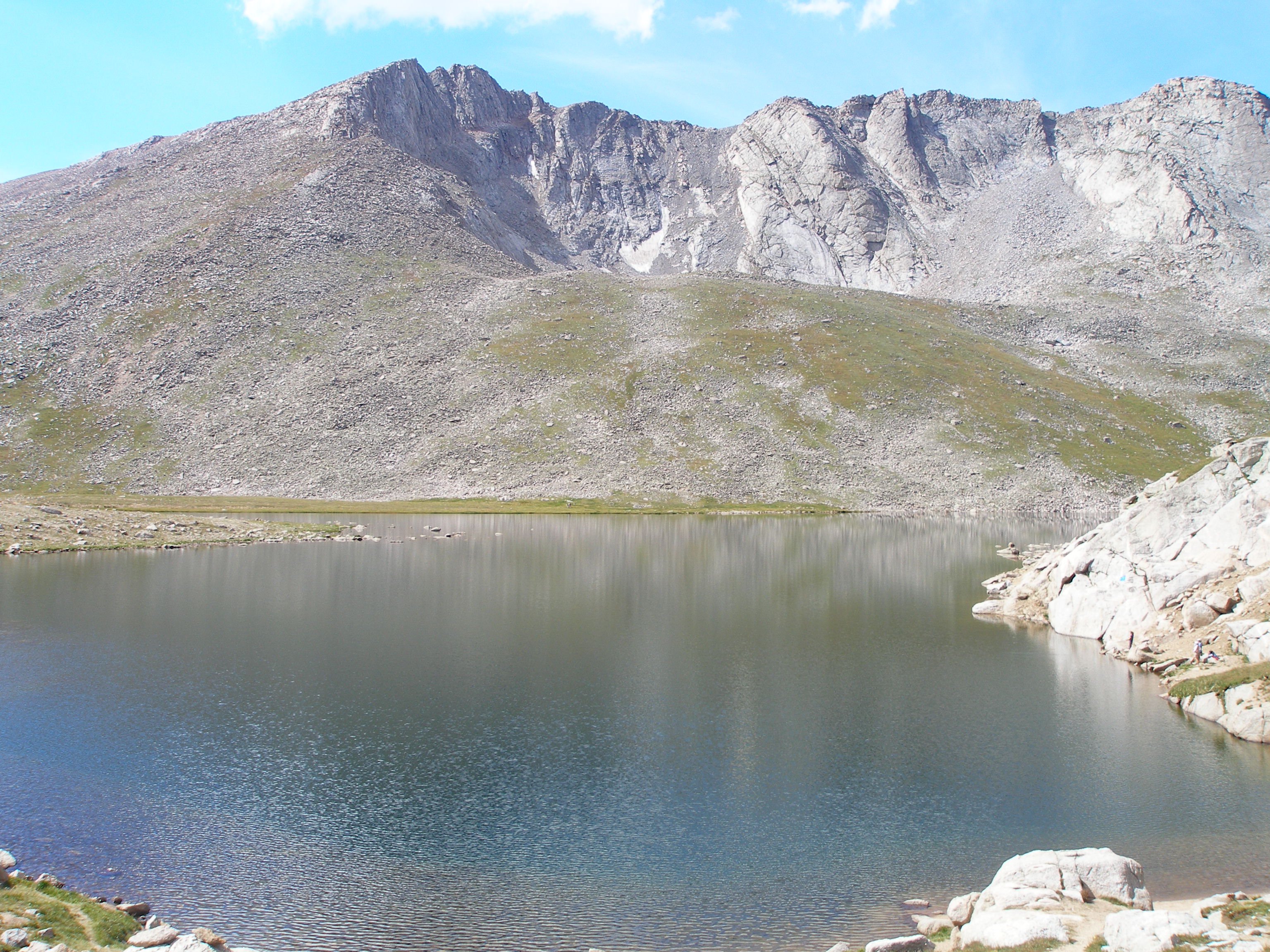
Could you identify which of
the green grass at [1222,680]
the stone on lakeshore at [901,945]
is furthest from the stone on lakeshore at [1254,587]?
the stone on lakeshore at [901,945]

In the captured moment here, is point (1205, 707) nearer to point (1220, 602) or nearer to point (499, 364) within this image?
point (1220, 602)

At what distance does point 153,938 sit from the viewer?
47.2 ft

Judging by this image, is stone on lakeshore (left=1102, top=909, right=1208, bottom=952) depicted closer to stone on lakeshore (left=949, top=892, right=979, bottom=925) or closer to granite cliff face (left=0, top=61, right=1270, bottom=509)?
stone on lakeshore (left=949, top=892, right=979, bottom=925)

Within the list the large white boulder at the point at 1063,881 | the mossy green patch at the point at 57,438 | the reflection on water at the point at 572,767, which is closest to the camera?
the large white boulder at the point at 1063,881

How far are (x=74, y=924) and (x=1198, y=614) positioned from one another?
42.1 meters

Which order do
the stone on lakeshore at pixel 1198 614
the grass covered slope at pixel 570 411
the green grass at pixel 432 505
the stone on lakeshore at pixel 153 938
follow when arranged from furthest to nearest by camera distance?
the grass covered slope at pixel 570 411
the green grass at pixel 432 505
the stone on lakeshore at pixel 1198 614
the stone on lakeshore at pixel 153 938

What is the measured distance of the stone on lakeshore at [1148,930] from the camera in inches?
528

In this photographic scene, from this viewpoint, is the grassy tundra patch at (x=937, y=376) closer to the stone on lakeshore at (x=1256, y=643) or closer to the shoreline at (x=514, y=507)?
the shoreline at (x=514, y=507)

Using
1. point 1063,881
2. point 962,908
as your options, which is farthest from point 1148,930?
point 962,908

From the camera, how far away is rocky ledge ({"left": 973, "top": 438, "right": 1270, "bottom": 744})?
108 feet

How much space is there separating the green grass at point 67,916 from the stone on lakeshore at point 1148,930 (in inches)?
657

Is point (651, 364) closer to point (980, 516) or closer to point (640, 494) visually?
point (640, 494)

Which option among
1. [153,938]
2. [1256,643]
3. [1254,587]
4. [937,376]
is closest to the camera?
[153,938]

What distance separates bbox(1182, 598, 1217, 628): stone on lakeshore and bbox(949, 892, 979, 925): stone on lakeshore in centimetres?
2790
